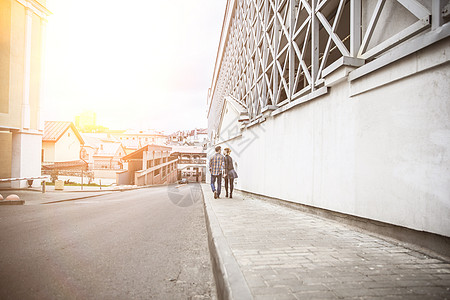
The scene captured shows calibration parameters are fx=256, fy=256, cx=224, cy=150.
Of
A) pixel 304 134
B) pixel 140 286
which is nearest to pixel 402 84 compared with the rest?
pixel 304 134

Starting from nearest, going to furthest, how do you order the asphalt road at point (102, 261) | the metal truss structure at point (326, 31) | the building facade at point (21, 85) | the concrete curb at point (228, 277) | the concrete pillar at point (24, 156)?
the concrete curb at point (228, 277)
the asphalt road at point (102, 261)
the metal truss structure at point (326, 31)
the building facade at point (21, 85)
the concrete pillar at point (24, 156)

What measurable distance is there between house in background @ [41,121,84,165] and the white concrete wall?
35569mm

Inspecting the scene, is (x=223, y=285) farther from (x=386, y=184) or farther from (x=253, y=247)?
(x=386, y=184)

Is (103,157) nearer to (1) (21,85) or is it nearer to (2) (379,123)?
(1) (21,85)

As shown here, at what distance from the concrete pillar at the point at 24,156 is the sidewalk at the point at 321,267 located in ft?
50.2

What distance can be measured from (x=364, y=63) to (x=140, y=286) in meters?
4.38

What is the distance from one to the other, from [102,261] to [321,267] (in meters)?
2.62

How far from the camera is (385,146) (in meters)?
3.40

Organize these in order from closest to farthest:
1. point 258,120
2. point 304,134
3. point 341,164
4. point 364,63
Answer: point 364,63 < point 341,164 < point 304,134 < point 258,120

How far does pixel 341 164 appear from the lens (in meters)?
4.36

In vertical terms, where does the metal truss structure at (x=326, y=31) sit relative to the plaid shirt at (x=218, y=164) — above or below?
above

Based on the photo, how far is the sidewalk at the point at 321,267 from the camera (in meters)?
2.01

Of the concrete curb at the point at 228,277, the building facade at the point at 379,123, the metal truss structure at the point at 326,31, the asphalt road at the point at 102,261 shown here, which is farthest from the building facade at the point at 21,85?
the concrete curb at the point at 228,277

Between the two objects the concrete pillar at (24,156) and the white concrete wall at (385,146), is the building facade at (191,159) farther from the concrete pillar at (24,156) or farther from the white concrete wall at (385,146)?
the white concrete wall at (385,146)
